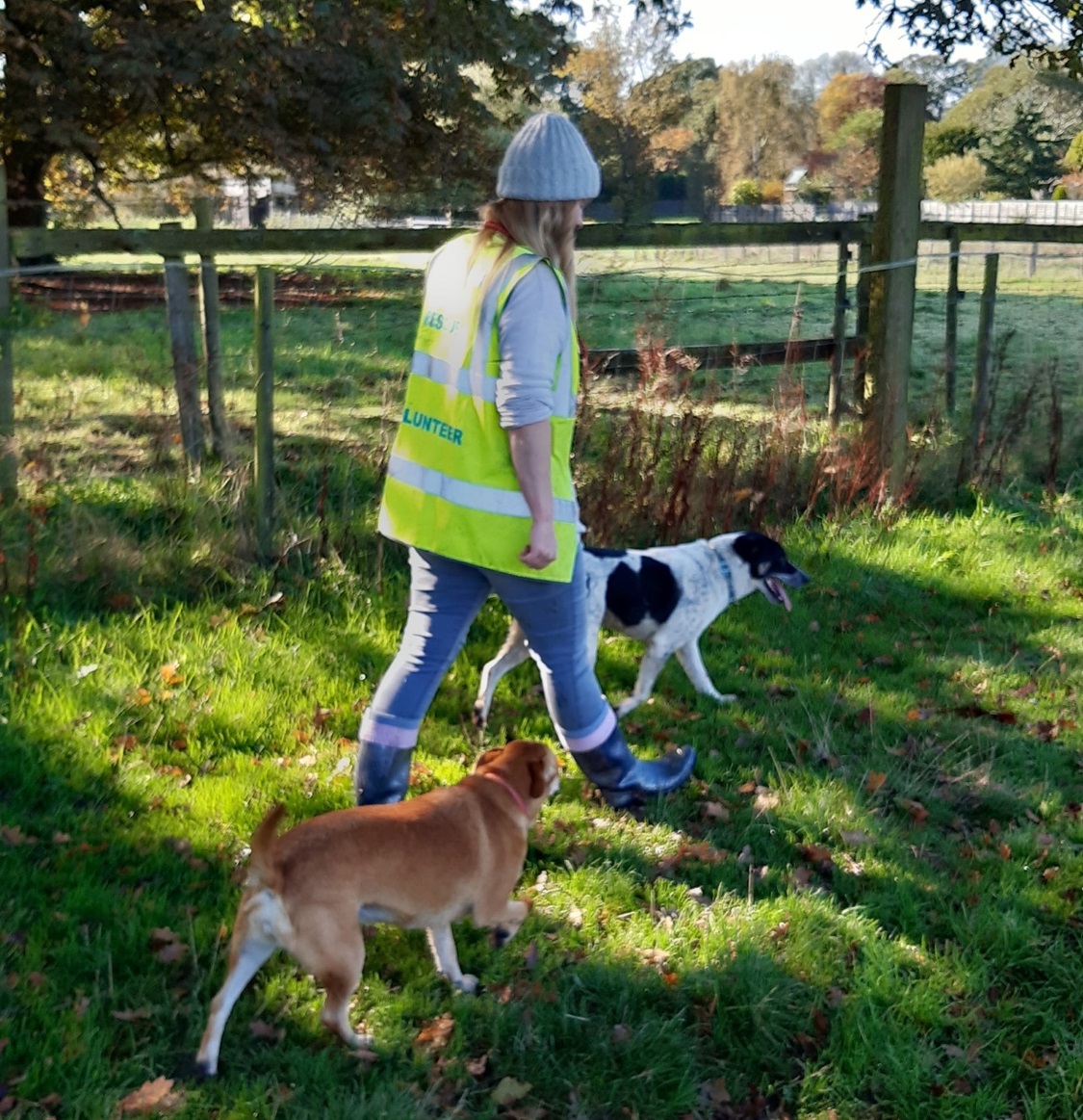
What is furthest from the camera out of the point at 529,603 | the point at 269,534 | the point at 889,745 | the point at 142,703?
the point at 269,534

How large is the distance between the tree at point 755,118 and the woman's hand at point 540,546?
5293 cm

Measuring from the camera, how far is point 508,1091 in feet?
9.53

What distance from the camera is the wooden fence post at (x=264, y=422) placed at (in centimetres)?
580

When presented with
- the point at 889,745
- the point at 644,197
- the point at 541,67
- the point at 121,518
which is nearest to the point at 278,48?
the point at 541,67

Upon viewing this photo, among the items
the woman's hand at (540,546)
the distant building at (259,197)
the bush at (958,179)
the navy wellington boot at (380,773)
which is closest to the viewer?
the woman's hand at (540,546)

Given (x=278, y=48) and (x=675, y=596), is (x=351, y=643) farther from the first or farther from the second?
(x=278, y=48)

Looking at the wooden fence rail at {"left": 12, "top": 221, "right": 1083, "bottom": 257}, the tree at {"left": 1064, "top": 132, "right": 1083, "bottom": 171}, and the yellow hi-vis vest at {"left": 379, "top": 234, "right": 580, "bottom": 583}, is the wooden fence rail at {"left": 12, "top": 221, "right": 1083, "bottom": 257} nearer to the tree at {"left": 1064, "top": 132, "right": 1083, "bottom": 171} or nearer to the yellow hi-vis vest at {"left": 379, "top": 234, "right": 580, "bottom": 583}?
the yellow hi-vis vest at {"left": 379, "top": 234, "right": 580, "bottom": 583}

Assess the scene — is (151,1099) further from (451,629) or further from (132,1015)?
(451,629)

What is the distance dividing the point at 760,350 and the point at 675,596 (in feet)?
13.1

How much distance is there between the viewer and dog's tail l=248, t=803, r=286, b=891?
2.78 metres

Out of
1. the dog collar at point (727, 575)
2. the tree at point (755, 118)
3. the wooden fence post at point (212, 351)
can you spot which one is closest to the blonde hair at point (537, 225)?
the dog collar at point (727, 575)

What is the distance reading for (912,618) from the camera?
20.6 feet

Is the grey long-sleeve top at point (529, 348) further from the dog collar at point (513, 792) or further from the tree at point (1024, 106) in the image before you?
the tree at point (1024, 106)

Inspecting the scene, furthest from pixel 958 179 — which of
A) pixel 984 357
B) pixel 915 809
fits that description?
pixel 915 809
